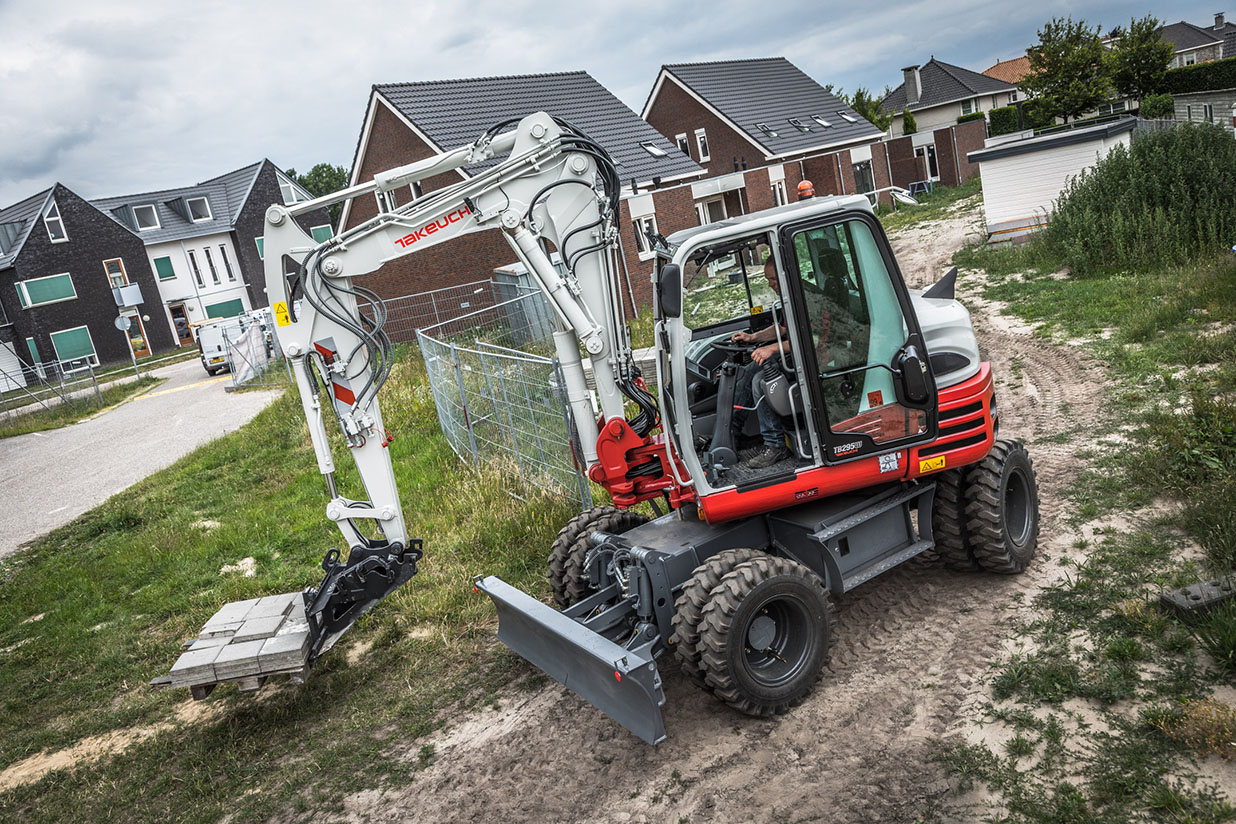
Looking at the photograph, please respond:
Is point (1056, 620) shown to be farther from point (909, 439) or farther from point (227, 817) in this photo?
point (227, 817)

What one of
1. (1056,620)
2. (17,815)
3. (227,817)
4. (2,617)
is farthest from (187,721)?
(1056,620)

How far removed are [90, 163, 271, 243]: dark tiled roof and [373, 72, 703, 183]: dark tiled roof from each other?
70.2 feet

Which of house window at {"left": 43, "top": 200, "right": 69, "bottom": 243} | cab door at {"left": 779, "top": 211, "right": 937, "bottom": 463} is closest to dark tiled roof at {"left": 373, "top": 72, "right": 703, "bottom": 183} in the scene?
cab door at {"left": 779, "top": 211, "right": 937, "bottom": 463}

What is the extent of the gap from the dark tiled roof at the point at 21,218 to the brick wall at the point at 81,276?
234 millimetres

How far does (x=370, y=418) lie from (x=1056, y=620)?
4.19 meters

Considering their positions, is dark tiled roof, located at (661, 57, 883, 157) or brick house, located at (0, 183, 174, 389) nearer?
dark tiled roof, located at (661, 57, 883, 157)

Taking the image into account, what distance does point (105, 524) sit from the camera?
1124cm

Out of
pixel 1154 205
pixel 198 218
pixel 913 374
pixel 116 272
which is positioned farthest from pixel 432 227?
pixel 198 218

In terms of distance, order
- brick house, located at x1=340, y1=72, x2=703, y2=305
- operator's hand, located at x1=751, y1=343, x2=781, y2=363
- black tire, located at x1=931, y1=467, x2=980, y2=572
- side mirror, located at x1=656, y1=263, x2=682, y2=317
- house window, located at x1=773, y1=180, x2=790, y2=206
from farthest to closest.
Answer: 1. house window, located at x1=773, y1=180, x2=790, y2=206
2. brick house, located at x1=340, y1=72, x2=703, y2=305
3. black tire, located at x1=931, y1=467, x2=980, y2=572
4. operator's hand, located at x1=751, y1=343, x2=781, y2=363
5. side mirror, located at x1=656, y1=263, x2=682, y2=317

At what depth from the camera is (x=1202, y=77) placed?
41.8 m

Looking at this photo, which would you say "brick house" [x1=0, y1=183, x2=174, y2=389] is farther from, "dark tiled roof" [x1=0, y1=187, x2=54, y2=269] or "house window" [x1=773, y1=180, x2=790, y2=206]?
"house window" [x1=773, y1=180, x2=790, y2=206]

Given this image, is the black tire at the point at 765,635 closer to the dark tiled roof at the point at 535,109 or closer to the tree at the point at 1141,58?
the dark tiled roof at the point at 535,109

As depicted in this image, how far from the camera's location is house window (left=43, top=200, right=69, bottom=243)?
3597 centimetres

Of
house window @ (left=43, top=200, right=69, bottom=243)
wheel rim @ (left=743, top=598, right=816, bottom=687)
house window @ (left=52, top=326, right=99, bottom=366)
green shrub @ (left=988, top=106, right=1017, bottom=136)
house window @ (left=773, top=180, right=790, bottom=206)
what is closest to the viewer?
wheel rim @ (left=743, top=598, right=816, bottom=687)
